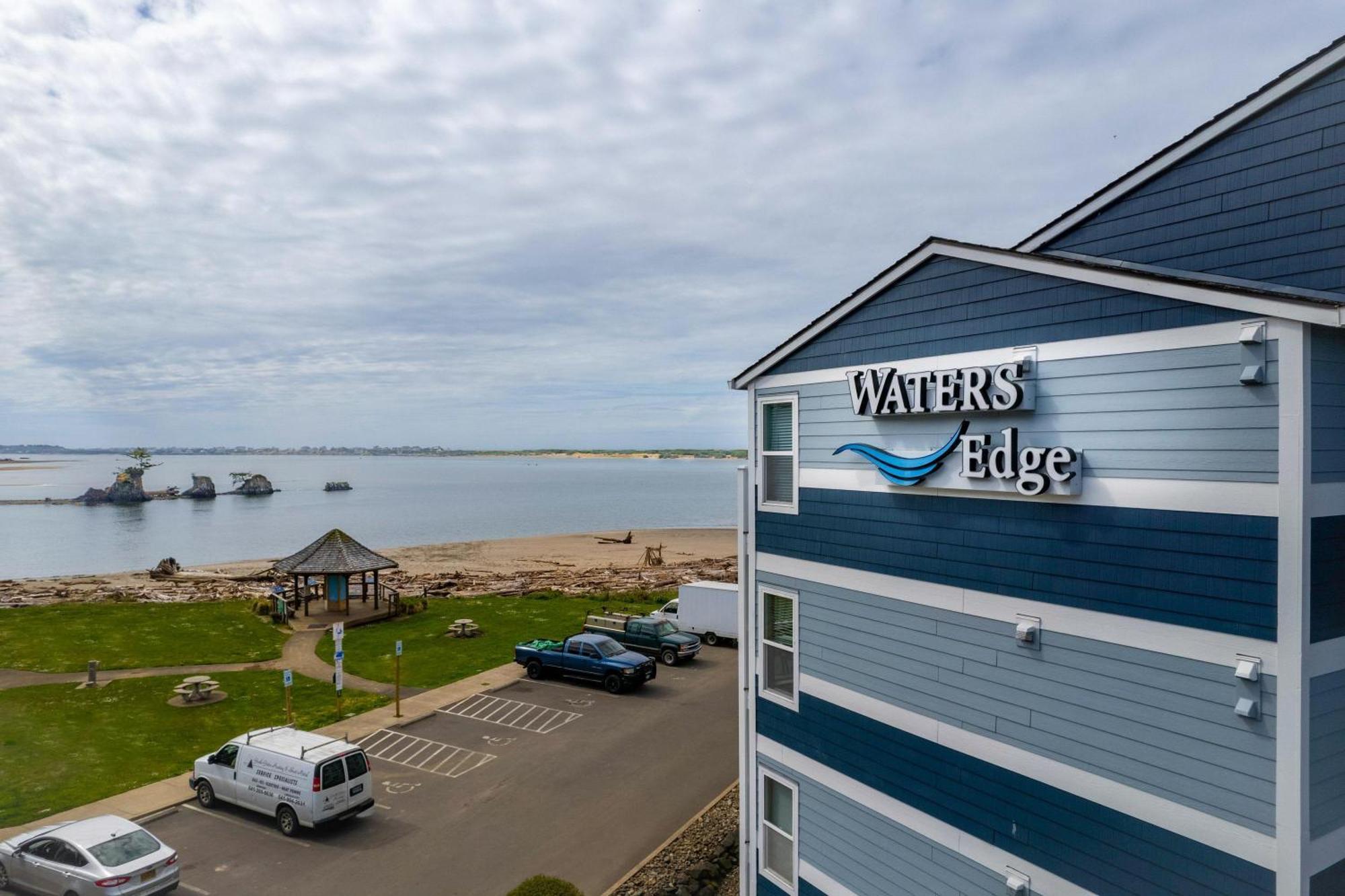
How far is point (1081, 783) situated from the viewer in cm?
837

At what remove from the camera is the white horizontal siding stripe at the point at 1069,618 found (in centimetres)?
715

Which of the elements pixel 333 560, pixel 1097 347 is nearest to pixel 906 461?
pixel 1097 347

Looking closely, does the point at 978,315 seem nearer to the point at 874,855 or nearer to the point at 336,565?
the point at 874,855

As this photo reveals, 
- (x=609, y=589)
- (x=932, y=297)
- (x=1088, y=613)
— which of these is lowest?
(x=609, y=589)

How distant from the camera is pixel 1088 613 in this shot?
27.0ft

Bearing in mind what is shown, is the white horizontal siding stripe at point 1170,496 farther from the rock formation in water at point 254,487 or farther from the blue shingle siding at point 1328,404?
the rock formation in water at point 254,487

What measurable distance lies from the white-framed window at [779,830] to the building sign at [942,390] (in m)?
6.42

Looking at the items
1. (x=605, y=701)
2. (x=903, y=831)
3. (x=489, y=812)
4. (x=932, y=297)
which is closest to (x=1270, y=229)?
(x=932, y=297)

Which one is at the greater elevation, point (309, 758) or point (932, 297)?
point (932, 297)

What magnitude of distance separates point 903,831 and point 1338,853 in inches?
187

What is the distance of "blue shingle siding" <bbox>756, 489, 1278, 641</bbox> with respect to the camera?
23.2ft

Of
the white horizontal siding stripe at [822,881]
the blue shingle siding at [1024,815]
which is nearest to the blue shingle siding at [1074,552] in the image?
the blue shingle siding at [1024,815]

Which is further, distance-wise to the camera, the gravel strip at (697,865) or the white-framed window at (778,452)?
the gravel strip at (697,865)

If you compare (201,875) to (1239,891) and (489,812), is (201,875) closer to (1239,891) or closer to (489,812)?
(489,812)
